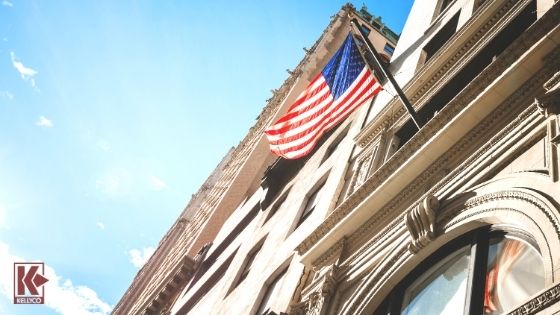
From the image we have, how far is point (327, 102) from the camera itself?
703 inches

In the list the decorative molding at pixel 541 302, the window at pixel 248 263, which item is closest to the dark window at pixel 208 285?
the window at pixel 248 263

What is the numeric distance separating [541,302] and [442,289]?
283cm

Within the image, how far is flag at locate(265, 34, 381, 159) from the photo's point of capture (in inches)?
649

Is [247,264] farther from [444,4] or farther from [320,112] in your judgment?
[444,4]

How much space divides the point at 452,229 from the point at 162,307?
31547 mm

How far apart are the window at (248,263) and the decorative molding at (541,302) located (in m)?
16.2

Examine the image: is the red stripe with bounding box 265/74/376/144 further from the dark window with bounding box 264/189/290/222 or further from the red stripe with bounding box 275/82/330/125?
the dark window with bounding box 264/189/290/222

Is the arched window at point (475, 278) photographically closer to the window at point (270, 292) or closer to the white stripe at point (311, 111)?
the window at point (270, 292)

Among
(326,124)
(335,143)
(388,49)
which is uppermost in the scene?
(388,49)

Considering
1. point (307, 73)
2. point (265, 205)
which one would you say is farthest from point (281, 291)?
point (307, 73)

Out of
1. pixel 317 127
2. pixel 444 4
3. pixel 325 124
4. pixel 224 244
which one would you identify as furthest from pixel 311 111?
pixel 224 244

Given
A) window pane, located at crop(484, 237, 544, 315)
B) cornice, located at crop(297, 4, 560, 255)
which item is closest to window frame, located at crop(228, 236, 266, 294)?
cornice, located at crop(297, 4, 560, 255)

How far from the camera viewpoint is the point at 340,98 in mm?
17031

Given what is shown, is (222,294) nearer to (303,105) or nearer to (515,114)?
(303,105)
